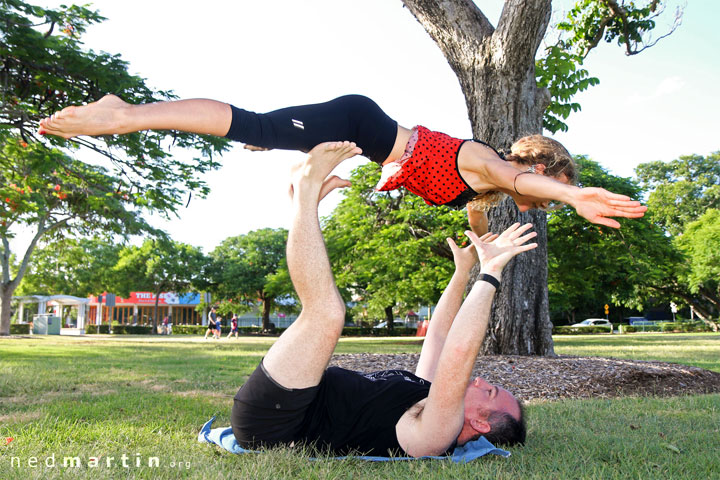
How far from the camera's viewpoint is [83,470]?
293 centimetres

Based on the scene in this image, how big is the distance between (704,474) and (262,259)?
44572 millimetres

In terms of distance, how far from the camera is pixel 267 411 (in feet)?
10.2

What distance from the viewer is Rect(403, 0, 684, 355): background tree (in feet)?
26.9

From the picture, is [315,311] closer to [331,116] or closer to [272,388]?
[272,388]

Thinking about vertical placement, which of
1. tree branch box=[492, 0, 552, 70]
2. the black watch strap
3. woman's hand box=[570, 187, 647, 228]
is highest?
tree branch box=[492, 0, 552, 70]

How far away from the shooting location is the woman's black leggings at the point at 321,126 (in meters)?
3.24

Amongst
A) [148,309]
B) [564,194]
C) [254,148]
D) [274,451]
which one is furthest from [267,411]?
[148,309]

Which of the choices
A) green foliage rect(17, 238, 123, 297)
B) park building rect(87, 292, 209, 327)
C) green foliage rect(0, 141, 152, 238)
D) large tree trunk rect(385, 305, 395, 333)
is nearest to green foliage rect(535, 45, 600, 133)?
green foliage rect(0, 141, 152, 238)

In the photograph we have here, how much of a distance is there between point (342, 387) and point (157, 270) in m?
45.6

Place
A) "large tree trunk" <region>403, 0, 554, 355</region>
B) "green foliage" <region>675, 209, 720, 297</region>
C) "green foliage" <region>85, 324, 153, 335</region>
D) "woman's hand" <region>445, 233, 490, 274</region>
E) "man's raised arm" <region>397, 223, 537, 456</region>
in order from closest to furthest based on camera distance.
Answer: "man's raised arm" <region>397, 223, 537, 456</region>
"woman's hand" <region>445, 233, 490, 274</region>
"large tree trunk" <region>403, 0, 554, 355</region>
"green foliage" <region>675, 209, 720, 297</region>
"green foliage" <region>85, 324, 153, 335</region>

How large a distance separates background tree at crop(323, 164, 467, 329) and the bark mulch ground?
36.3 feet

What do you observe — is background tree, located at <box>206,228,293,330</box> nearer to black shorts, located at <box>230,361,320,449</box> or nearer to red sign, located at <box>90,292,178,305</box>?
red sign, located at <box>90,292,178,305</box>

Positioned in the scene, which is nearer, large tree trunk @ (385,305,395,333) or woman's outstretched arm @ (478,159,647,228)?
woman's outstretched arm @ (478,159,647,228)

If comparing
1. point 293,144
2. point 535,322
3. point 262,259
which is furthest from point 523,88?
point 262,259
